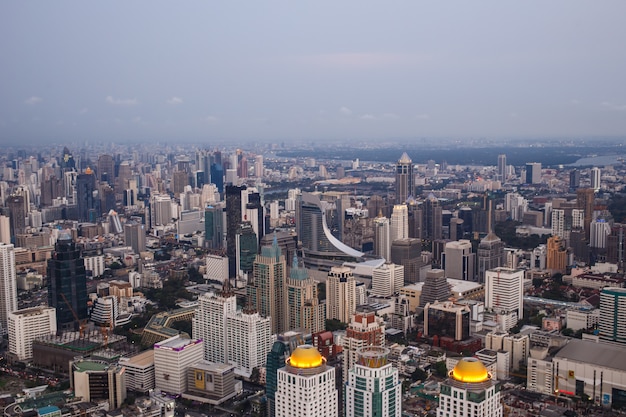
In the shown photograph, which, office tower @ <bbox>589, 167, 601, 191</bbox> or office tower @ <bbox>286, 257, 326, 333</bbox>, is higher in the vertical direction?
office tower @ <bbox>589, 167, 601, 191</bbox>

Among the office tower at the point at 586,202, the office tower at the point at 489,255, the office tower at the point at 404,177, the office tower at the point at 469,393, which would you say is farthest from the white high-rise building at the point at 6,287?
the office tower at the point at 404,177

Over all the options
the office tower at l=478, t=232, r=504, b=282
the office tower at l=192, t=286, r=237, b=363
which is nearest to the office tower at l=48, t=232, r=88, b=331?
the office tower at l=192, t=286, r=237, b=363

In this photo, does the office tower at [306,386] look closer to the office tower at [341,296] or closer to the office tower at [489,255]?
the office tower at [341,296]

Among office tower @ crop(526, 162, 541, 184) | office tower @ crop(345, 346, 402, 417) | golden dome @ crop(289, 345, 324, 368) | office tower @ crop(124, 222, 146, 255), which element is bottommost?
office tower @ crop(124, 222, 146, 255)

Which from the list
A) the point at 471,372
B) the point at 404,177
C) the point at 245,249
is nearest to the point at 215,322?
the point at 245,249

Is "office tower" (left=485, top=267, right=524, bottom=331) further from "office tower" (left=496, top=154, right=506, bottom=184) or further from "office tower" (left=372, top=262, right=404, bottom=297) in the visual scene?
"office tower" (left=496, top=154, right=506, bottom=184)

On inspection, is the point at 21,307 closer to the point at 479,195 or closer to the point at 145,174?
the point at 145,174

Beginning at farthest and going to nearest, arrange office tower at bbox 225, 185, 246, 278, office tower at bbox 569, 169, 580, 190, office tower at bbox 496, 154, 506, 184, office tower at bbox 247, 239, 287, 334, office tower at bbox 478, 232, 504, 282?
office tower at bbox 496, 154, 506, 184 < office tower at bbox 569, 169, 580, 190 < office tower at bbox 225, 185, 246, 278 < office tower at bbox 478, 232, 504, 282 < office tower at bbox 247, 239, 287, 334
